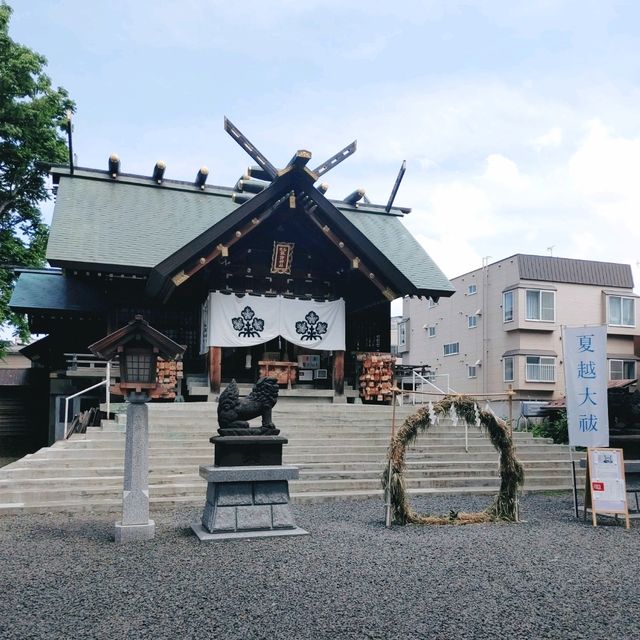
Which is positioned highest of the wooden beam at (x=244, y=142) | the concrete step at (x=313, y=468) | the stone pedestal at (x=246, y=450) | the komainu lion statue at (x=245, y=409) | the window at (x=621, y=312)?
the wooden beam at (x=244, y=142)

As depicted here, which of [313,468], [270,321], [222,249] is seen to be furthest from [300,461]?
[222,249]

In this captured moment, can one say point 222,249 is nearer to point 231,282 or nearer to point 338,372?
point 231,282

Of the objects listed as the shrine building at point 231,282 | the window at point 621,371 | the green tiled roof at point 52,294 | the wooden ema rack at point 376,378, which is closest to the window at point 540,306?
the window at point 621,371

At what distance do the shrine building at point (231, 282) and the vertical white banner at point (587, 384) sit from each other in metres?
7.59

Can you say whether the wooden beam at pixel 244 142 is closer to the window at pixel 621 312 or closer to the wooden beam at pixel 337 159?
the wooden beam at pixel 337 159

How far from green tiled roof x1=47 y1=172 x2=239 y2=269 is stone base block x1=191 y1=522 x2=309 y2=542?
10002 millimetres

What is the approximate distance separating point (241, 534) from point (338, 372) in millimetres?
9631

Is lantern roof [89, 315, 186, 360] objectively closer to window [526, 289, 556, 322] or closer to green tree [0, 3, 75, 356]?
green tree [0, 3, 75, 356]

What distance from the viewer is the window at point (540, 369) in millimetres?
29672

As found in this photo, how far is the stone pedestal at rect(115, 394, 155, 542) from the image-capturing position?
7.45 meters

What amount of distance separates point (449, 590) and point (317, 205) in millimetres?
11824

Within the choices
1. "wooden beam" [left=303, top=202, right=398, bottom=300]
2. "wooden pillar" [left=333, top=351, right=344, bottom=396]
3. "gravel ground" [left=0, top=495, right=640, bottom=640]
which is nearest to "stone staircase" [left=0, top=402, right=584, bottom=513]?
"wooden pillar" [left=333, top=351, right=344, bottom=396]

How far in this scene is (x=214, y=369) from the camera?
16.0 m

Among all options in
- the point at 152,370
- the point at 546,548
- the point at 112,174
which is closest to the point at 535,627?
the point at 546,548
